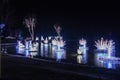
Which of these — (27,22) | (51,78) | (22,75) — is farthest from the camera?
(27,22)

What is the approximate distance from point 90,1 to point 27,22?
1509cm

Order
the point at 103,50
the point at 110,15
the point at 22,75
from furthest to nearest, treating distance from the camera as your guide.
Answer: the point at 110,15, the point at 103,50, the point at 22,75

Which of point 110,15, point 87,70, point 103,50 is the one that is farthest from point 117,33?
point 87,70

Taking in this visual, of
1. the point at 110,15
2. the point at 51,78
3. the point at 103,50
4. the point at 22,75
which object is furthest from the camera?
the point at 110,15

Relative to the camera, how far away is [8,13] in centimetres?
4794

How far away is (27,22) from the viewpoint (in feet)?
175

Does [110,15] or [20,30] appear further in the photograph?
[110,15]

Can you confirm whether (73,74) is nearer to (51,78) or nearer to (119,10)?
(51,78)

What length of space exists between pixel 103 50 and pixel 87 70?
14.3 m

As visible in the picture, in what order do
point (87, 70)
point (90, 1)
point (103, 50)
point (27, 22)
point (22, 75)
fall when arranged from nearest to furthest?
point (22, 75), point (87, 70), point (103, 50), point (27, 22), point (90, 1)

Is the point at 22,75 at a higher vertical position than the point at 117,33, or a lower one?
lower

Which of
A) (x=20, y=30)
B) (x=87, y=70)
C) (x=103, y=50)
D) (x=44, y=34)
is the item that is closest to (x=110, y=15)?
(x=44, y=34)

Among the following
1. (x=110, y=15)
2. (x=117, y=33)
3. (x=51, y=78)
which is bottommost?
(x=51, y=78)

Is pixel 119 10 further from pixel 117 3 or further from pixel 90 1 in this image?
pixel 90 1
